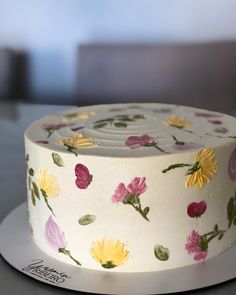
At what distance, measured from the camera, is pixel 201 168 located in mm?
789

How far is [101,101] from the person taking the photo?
1.96m

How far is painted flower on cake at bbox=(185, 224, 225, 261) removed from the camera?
807 millimetres

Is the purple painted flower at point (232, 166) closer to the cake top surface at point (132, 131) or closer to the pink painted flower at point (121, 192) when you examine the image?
the cake top surface at point (132, 131)

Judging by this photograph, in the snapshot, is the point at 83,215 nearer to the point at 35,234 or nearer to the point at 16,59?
the point at 35,234

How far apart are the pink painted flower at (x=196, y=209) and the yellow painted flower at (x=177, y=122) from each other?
0.15 m

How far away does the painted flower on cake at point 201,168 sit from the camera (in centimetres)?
78

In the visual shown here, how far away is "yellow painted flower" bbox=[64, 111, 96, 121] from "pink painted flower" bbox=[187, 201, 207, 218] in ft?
0.84

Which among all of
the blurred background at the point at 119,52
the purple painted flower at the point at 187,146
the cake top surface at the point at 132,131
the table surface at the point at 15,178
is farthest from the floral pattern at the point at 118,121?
the blurred background at the point at 119,52

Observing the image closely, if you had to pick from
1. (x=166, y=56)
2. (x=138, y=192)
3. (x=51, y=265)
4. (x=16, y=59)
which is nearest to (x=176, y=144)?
(x=138, y=192)

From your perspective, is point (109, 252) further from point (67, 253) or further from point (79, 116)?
point (79, 116)

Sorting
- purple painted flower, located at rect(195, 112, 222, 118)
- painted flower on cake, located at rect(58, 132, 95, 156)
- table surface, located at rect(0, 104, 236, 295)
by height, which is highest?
purple painted flower, located at rect(195, 112, 222, 118)

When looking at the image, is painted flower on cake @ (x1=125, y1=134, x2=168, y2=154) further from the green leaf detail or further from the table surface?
the table surface

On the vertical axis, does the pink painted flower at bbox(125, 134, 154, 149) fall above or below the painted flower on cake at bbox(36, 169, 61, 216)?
above

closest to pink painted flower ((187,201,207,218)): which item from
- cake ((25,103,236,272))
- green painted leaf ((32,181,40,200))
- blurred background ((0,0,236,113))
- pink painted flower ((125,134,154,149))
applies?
cake ((25,103,236,272))
